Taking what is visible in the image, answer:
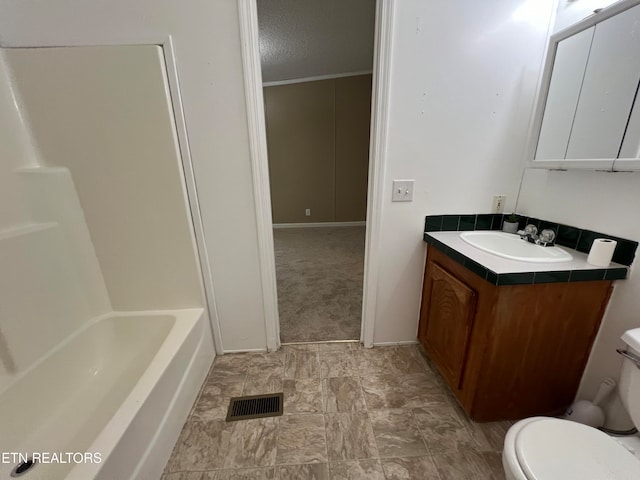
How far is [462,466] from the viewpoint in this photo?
107cm

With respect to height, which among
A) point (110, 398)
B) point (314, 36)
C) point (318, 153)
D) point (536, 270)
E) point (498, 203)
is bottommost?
point (110, 398)

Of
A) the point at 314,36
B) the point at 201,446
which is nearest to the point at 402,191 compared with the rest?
the point at 201,446

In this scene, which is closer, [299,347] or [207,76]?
[207,76]

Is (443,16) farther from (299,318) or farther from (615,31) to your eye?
(299,318)

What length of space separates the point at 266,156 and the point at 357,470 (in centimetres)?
157

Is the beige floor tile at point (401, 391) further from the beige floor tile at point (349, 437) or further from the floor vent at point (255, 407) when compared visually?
the floor vent at point (255, 407)

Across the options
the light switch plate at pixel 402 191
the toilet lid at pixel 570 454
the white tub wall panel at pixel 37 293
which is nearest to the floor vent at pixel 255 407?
the white tub wall panel at pixel 37 293

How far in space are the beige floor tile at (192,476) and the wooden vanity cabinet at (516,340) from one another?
120 centimetres

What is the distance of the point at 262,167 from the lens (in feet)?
4.55

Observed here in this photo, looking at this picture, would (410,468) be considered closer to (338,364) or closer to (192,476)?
(338,364)

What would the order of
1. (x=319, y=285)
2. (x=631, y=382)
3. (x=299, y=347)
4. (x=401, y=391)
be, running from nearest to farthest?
1. (x=631, y=382)
2. (x=401, y=391)
3. (x=299, y=347)
4. (x=319, y=285)

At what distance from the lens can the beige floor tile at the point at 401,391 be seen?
1.36 meters

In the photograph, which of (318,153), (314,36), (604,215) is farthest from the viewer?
(318,153)

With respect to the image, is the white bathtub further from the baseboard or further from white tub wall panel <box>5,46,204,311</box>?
the baseboard
